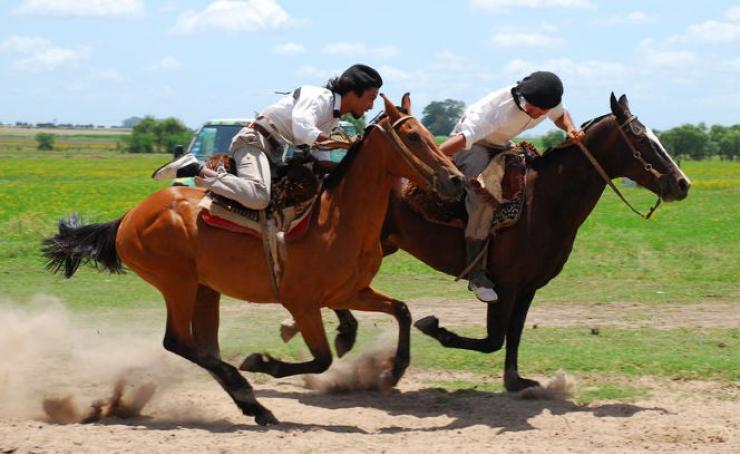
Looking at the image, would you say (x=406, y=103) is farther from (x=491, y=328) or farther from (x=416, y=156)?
(x=491, y=328)

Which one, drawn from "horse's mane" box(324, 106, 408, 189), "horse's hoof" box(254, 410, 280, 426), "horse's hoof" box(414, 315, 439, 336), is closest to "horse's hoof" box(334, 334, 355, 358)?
"horse's hoof" box(414, 315, 439, 336)

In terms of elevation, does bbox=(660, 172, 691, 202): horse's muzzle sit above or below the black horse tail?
above

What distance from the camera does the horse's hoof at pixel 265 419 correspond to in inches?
306

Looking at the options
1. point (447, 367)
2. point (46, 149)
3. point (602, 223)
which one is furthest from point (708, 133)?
point (447, 367)

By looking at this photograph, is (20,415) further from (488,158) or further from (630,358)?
(630,358)

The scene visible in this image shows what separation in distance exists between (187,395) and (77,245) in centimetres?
140

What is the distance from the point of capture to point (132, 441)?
7074mm

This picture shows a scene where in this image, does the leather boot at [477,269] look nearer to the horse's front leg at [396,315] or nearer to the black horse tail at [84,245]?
the horse's front leg at [396,315]

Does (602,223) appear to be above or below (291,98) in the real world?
below

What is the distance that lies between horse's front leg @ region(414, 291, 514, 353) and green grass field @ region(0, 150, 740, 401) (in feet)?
1.83

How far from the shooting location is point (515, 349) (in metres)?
8.89

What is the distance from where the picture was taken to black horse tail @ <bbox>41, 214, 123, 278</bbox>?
870 centimetres

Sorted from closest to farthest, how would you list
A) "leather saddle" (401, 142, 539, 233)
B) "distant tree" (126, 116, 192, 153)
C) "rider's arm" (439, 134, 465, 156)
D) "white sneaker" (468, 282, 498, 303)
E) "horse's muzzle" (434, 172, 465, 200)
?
"horse's muzzle" (434, 172, 465, 200), "rider's arm" (439, 134, 465, 156), "white sneaker" (468, 282, 498, 303), "leather saddle" (401, 142, 539, 233), "distant tree" (126, 116, 192, 153)

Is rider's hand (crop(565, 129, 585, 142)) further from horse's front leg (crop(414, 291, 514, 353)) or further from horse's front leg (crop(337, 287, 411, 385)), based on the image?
horse's front leg (crop(337, 287, 411, 385))
